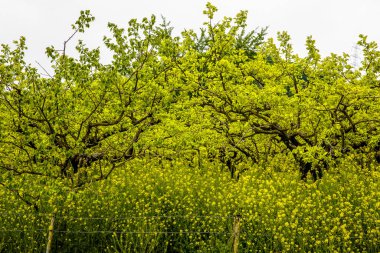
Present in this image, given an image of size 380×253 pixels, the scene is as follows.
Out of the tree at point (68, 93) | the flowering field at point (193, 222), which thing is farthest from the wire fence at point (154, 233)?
the tree at point (68, 93)

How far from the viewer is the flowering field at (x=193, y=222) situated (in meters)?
7.88

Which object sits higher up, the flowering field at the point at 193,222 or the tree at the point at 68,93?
the tree at the point at 68,93

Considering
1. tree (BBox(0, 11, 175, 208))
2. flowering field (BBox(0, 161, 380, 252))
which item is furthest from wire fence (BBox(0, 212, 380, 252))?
tree (BBox(0, 11, 175, 208))

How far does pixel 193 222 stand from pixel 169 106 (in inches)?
103

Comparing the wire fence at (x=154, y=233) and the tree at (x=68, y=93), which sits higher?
the tree at (x=68, y=93)

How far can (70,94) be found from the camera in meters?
8.02

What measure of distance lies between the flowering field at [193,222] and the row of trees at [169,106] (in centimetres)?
80

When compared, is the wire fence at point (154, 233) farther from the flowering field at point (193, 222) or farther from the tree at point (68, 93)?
the tree at point (68, 93)

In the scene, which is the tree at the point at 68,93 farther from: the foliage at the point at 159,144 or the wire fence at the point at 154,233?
the wire fence at the point at 154,233

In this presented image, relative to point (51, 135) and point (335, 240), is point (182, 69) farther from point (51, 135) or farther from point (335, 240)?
point (335, 240)

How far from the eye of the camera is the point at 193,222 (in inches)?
349

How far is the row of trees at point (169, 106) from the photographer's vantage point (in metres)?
7.50

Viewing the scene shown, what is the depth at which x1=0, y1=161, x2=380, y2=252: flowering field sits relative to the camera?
7879 millimetres

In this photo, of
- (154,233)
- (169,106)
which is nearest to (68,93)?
(169,106)
